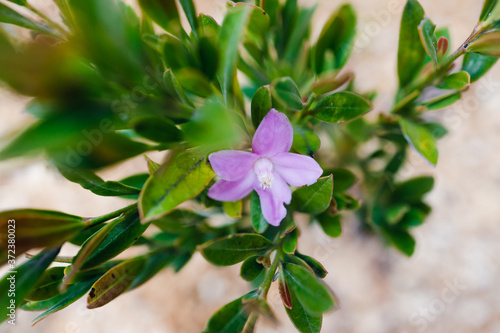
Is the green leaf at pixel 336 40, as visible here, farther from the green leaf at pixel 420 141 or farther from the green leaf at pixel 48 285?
the green leaf at pixel 48 285

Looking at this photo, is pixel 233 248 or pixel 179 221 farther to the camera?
pixel 179 221

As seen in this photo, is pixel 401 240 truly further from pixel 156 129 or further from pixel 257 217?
pixel 156 129

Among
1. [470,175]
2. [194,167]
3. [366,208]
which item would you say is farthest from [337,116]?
[470,175]

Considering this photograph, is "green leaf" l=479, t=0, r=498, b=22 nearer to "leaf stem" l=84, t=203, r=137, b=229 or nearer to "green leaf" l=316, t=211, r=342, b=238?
"green leaf" l=316, t=211, r=342, b=238

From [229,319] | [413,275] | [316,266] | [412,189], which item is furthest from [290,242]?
[413,275]

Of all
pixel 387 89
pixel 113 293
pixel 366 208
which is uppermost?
pixel 113 293

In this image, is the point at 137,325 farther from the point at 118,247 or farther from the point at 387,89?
the point at 387,89

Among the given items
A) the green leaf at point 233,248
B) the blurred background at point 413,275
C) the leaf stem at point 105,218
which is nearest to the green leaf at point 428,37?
the green leaf at point 233,248

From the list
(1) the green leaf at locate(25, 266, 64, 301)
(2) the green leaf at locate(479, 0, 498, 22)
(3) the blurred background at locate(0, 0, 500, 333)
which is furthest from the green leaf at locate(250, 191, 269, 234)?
(3) the blurred background at locate(0, 0, 500, 333)
